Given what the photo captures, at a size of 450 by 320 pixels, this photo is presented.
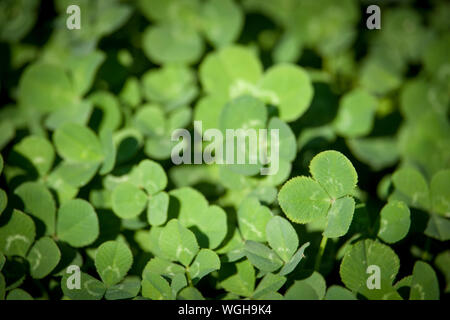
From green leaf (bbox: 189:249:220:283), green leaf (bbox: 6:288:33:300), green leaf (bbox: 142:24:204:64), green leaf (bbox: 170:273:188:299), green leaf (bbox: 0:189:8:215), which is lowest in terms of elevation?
green leaf (bbox: 6:288:33:300)

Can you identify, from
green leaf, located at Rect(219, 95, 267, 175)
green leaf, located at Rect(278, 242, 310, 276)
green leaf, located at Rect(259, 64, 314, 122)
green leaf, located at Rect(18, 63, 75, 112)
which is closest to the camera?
green leaf, located at Rect(278, 242, 310, 276)

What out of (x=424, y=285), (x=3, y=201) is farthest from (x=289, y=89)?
(x=3, y=201)

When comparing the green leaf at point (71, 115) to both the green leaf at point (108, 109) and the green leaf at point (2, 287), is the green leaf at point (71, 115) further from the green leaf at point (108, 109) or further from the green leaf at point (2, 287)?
the green leaf at point (2, 287)

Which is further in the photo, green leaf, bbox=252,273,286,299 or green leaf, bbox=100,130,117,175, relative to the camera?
green leaf, bbox=100,130,117,175

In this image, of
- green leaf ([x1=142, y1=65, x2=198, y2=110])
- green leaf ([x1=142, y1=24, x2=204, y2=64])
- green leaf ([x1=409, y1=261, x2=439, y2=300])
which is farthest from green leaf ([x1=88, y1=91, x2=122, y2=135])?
green leaf ([x1=409, y1=261, x2=439, y2=300])

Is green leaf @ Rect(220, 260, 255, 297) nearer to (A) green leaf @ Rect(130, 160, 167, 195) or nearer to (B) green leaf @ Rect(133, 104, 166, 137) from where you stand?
(A) green leaf @ Rect(130, 160, 167, 195)

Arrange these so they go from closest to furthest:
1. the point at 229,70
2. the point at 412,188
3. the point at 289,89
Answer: the point at 412,188 < the point at 289,89 < the point at 229,70

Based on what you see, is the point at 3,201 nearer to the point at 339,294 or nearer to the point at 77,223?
the point at 77,223
